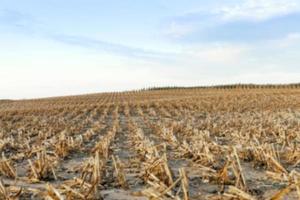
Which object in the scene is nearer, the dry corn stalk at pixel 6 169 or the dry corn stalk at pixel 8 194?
the dry corn stalk at pixel 8 194

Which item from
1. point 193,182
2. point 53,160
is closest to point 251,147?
point 193,182

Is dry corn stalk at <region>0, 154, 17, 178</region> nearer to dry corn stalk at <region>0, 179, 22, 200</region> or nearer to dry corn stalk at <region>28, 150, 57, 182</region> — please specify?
dry corn stalk at <region>28, 150, 57, 182</region>

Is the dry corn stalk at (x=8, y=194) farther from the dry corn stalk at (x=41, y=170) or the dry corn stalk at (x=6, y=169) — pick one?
the dry corn stalk at (x=6, y=169)

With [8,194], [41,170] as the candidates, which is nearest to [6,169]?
[41,170]

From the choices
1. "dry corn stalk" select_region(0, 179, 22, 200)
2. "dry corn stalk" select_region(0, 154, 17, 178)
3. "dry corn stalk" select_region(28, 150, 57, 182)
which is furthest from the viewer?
"dry corn stalk" select_region(0, 154, 17, 178)

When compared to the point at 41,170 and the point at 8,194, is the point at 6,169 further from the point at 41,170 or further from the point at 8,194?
the point at 8,194

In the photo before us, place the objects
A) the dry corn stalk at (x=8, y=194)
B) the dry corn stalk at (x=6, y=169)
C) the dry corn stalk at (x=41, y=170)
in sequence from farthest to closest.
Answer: the dry corn stalk at (x=6, y=169)
the dry corn stalk at (x=41, y=170)
the dry corn stalk at (x=8, y=194)

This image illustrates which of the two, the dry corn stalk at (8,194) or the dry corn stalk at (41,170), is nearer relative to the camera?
the dry corn stalk at (8,194)

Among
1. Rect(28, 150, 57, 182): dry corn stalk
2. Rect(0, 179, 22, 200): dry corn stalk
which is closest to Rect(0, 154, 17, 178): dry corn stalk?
Rect(28, 150, 57, 182): dry corn stalk

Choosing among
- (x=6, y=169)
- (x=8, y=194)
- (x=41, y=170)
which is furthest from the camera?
(x=6, y=169)

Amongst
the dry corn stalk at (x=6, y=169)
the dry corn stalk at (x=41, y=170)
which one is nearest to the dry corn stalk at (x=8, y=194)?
the dry corn stalk at (x=41, y=170)

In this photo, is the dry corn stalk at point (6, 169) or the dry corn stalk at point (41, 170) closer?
the dry corn stalk at point (41, 170)

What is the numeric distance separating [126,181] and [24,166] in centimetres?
319

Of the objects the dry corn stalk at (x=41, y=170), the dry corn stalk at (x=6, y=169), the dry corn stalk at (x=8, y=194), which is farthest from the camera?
the dry corn stalk at (x=6, y=169)
